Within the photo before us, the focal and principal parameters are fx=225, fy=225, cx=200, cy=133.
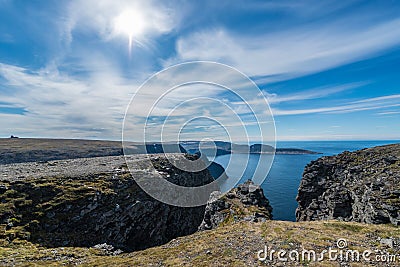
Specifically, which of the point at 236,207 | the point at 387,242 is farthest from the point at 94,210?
the point at 387,242

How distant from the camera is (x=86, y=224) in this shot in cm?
5094

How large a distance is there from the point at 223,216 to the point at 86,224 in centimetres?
3353

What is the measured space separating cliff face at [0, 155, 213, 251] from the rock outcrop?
17.8 metres

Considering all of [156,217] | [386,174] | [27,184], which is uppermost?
[386,174]

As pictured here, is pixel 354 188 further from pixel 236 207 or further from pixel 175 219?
pixel 175 219

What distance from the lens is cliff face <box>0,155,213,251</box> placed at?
45.2 m

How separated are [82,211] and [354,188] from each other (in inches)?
2724

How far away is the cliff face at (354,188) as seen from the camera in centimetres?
4586

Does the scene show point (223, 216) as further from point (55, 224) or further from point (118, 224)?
point (55, 224)

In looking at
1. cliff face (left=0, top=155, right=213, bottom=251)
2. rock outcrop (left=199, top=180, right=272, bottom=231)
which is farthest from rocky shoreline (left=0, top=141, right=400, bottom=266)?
rock outcrop (left=199, top=180, right=272, bottom=231)

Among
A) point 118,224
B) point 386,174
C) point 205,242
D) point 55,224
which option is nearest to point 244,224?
point 205,242

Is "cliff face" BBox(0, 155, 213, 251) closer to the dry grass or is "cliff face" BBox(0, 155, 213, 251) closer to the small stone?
the dry grass

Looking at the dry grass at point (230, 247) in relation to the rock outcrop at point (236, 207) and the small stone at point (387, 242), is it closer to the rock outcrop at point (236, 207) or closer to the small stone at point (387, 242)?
the small stone at point (387, 242)

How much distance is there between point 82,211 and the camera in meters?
52.2
